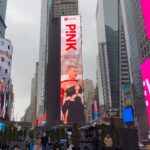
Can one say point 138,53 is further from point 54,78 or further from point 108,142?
point 108,142

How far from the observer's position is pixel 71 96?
72438mm

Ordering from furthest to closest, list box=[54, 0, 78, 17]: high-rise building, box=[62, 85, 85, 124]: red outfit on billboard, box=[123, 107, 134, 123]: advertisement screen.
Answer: box=[54, 0, 78, 17]: high-rise building < box=[62, 85, 85, 124]: red outfit on billboard < box=[123, 107, 134, 123]: advertisement screen

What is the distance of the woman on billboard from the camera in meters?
72.1

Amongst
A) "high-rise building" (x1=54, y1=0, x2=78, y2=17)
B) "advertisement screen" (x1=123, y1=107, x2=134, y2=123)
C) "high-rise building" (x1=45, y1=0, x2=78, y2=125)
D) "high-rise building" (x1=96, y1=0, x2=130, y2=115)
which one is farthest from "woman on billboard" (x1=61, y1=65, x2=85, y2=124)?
"high-rise building" (x1=96, y1=0, x2=130, y2=115)

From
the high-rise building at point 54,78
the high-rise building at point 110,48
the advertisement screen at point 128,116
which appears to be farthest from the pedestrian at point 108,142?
the high-rise building at point 110,48

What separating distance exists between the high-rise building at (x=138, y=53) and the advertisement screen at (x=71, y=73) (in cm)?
2292

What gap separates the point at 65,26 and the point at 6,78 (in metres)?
24.0

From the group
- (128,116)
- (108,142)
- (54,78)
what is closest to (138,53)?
(54,78)

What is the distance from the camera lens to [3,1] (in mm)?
138875

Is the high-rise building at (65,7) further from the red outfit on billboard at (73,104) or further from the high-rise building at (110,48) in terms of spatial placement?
the red outfit on billboard at (73,104)

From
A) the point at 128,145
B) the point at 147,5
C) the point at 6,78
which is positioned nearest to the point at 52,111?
the point at 6,78

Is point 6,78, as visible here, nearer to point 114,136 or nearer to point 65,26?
point 65,26

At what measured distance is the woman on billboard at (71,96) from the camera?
72.1 meters

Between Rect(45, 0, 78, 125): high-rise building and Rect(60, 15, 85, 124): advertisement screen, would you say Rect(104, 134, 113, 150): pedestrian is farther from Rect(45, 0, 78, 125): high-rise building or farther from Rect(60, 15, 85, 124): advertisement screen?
Rect(45, 0, 78, 125): high-rise building
